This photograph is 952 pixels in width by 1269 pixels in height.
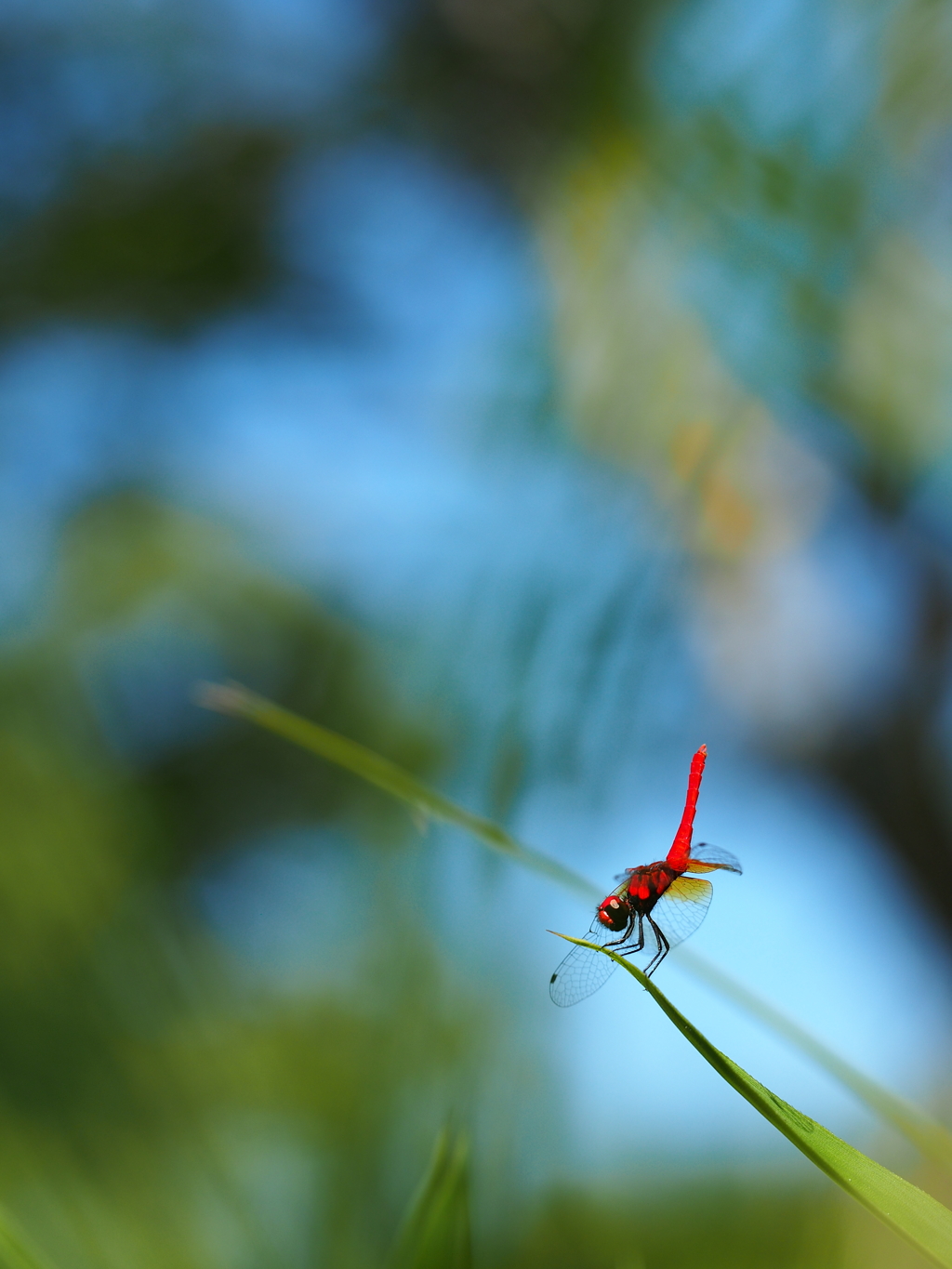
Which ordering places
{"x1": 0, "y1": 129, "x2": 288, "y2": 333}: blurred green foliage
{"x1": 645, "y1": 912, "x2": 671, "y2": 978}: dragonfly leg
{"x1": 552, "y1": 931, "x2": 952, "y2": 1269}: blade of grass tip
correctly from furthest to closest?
{"x1": 0, "y1": 129, "x2": 288, "y2": 333}: blurred green foliage < {"x1": 645, "y1": 912, "x2": 671, "y2": 978}: dragonfly leg < {"x1": 552, "y1": 931, "x2": 952, "y2": 1269}: blade of grass tip

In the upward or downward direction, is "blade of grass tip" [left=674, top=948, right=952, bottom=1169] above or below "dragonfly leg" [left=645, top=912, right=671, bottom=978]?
below

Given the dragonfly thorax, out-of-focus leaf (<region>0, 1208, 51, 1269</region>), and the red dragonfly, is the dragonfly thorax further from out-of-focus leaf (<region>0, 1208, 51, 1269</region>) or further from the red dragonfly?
out-of-focus leaf (<region>0, 1208, 51, 1269</region>)

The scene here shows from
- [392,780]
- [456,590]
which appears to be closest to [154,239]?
[456,590]

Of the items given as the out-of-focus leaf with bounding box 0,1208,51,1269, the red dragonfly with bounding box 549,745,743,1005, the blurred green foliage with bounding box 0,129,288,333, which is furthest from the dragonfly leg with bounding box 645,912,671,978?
the blurred green foliage with bounding box 0,129,288,333

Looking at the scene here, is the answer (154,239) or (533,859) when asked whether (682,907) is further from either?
(154,239)

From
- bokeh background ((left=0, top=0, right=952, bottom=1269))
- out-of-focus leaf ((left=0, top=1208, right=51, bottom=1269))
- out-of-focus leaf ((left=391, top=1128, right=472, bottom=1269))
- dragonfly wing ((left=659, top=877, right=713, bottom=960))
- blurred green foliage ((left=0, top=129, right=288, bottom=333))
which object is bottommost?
out-of-focus leaf ((left=391, top=1128, right=472, bottom=1269))

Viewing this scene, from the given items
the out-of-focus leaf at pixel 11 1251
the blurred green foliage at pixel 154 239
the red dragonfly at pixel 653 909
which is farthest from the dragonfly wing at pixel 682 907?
the blurred green foliage at pixel 154 239

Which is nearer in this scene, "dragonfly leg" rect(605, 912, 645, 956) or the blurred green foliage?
"dragonfly leg" rect(605, 912, 645, 956)
